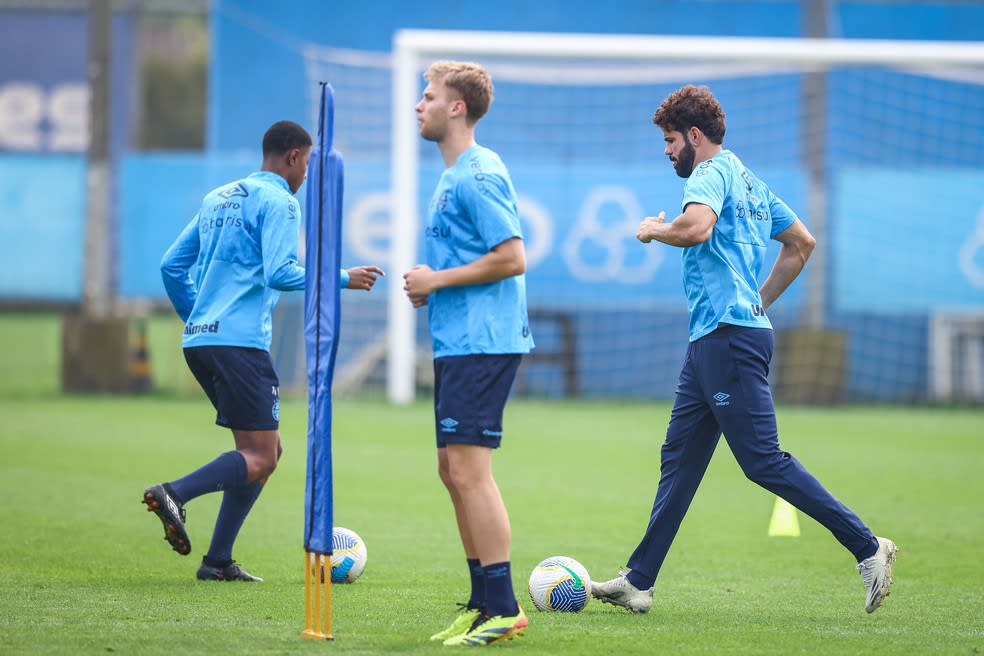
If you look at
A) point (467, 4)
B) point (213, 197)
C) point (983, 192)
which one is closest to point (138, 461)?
point (213, 197)

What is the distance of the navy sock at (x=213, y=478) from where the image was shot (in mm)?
6191

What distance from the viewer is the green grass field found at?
532cm

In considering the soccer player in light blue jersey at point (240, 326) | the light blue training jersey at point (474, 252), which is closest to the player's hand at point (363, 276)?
the soccer player in light blue jersey at point (240, 326)

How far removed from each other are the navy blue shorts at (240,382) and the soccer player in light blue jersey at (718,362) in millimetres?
1801

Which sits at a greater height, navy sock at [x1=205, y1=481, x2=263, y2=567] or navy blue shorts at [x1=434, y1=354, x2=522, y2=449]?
navy blue shorts at [x1=434, y1=354, x2=522, y2=449]

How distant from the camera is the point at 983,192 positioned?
18844mm

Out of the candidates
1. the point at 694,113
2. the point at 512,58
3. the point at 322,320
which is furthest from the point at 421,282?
the point at 512,58

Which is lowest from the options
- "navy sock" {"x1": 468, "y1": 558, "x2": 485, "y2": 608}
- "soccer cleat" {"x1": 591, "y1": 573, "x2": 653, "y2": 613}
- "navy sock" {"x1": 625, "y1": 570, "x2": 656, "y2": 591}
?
"soccer cleat" {"x1": 591, "y1": 573, "x2": 653, "y2": 613}

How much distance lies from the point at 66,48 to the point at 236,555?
886 inches

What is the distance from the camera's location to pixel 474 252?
5234mm

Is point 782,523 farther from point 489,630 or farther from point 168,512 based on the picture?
point 168,512

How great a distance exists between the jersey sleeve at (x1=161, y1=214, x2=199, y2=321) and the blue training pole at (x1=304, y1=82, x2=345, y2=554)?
1846 millimetres

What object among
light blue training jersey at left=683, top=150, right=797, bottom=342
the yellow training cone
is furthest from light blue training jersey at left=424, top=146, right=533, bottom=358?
the yellow training cone

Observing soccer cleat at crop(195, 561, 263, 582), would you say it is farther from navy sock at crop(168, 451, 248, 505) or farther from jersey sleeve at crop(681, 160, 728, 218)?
jersey sleeve at crop(681, 160, 728, 218)
